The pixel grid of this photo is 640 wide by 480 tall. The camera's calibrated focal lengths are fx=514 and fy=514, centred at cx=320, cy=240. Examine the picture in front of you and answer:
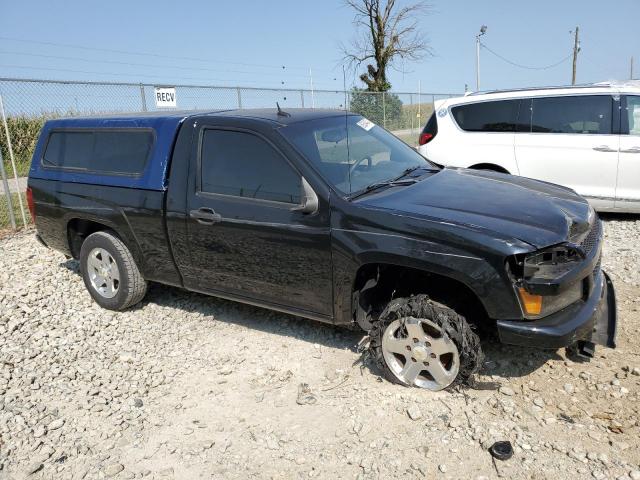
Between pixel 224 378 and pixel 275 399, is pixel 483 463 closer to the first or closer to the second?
pixel 275 399

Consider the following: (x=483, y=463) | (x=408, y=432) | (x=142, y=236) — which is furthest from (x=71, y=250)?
(x=483, y=463)

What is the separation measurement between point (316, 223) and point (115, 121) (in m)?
2.34

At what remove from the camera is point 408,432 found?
2.96 metres

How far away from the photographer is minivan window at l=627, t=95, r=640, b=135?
650 centimetres

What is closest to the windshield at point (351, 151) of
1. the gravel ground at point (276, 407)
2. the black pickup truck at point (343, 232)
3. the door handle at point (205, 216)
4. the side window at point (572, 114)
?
the black pickup truck at point (343, 232)

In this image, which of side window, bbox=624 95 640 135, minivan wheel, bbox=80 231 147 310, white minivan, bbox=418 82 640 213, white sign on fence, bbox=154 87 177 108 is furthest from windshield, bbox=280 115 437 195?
white sign on fence, bbox=154 87 177 108

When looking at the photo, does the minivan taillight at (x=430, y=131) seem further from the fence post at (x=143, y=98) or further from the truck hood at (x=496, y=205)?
the fence post at (x=143, y=98)

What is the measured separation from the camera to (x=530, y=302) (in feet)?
9.39

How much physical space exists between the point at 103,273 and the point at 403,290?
2916 millimetres

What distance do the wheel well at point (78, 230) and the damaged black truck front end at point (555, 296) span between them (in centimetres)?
372

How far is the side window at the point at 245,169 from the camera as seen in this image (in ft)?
11.7

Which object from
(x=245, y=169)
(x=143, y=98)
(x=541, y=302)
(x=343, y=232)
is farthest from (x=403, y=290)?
(x=143, y=98)

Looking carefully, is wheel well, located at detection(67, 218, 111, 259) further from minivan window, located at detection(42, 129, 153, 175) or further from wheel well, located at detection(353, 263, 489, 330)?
wheel well, located at detection(353, 263, 489, 330)

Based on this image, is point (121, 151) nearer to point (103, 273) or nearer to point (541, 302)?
point (103, 273)
